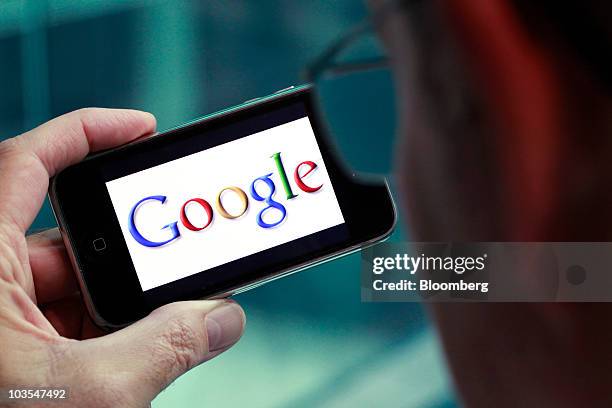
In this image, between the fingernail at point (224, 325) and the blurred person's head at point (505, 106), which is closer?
the blurred person's head at point (505, 106)

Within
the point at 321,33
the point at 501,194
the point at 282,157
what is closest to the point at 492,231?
the point at 501,194

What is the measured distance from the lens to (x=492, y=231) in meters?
0.40

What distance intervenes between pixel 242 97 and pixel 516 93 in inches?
15.8

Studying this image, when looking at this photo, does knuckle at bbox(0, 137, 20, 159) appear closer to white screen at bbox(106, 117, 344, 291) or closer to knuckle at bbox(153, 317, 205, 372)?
white screen at bbox(106, 117, 344, 291)

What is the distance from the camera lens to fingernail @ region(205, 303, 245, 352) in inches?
20.6

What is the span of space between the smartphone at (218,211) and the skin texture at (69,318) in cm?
2

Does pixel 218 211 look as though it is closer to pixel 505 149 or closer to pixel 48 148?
pixel 48 148

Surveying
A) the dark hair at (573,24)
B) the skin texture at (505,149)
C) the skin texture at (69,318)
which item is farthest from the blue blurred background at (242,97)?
the dark hair at (573,24)

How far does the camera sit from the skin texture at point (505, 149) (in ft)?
0.95

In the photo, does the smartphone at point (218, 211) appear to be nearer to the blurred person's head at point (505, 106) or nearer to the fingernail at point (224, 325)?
the fingernail at point (224, 325)

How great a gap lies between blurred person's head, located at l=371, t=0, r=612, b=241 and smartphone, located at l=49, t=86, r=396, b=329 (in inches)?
7.1

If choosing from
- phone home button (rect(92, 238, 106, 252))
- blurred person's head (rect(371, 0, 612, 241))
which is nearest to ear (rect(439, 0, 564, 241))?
blurred person's head (rect(371, 0, 612, 241))

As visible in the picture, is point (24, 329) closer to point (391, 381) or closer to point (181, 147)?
point (181, 147)

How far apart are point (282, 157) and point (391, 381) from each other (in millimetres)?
252
